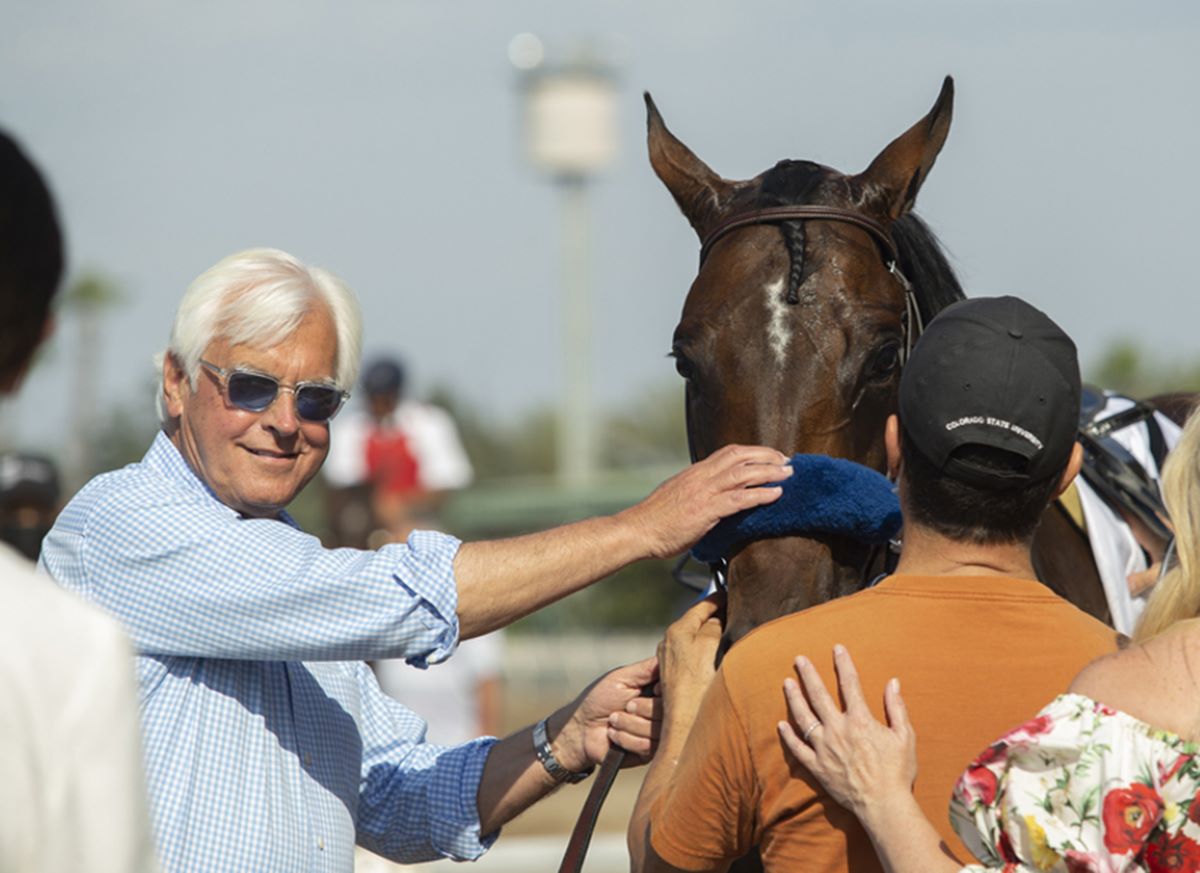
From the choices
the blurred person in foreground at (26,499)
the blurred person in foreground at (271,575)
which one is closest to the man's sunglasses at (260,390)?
the blurred person in foreground at (271,575)

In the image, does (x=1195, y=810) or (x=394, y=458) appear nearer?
(x=1195, y=810)

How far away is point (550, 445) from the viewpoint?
39344 millimetres

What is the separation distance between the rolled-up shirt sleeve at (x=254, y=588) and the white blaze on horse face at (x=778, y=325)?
837mm

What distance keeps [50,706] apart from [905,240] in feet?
8.46

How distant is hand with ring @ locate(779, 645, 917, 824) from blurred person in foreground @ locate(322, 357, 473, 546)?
7664mm

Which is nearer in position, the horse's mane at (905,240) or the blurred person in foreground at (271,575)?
the blurred person in foreground at (271,575)

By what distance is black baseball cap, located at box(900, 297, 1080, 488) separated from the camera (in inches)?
89.0

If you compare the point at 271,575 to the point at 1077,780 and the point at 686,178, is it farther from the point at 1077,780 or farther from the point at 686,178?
the point at 686,178

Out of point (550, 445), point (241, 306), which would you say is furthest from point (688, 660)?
point (550, 445)

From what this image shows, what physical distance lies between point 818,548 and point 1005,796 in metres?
0.88

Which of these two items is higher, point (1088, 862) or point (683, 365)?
point (683, 365)

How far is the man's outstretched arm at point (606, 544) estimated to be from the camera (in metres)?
2.77

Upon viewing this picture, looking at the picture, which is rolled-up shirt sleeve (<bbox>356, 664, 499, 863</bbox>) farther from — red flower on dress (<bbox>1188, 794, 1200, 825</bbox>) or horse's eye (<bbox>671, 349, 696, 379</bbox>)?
red flower on dress (<bbox>1188, 794, 1200, 825</bbox>)

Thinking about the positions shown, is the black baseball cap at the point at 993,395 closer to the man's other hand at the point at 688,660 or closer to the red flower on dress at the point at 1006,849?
the red flower on dress at the point at 1006,849
